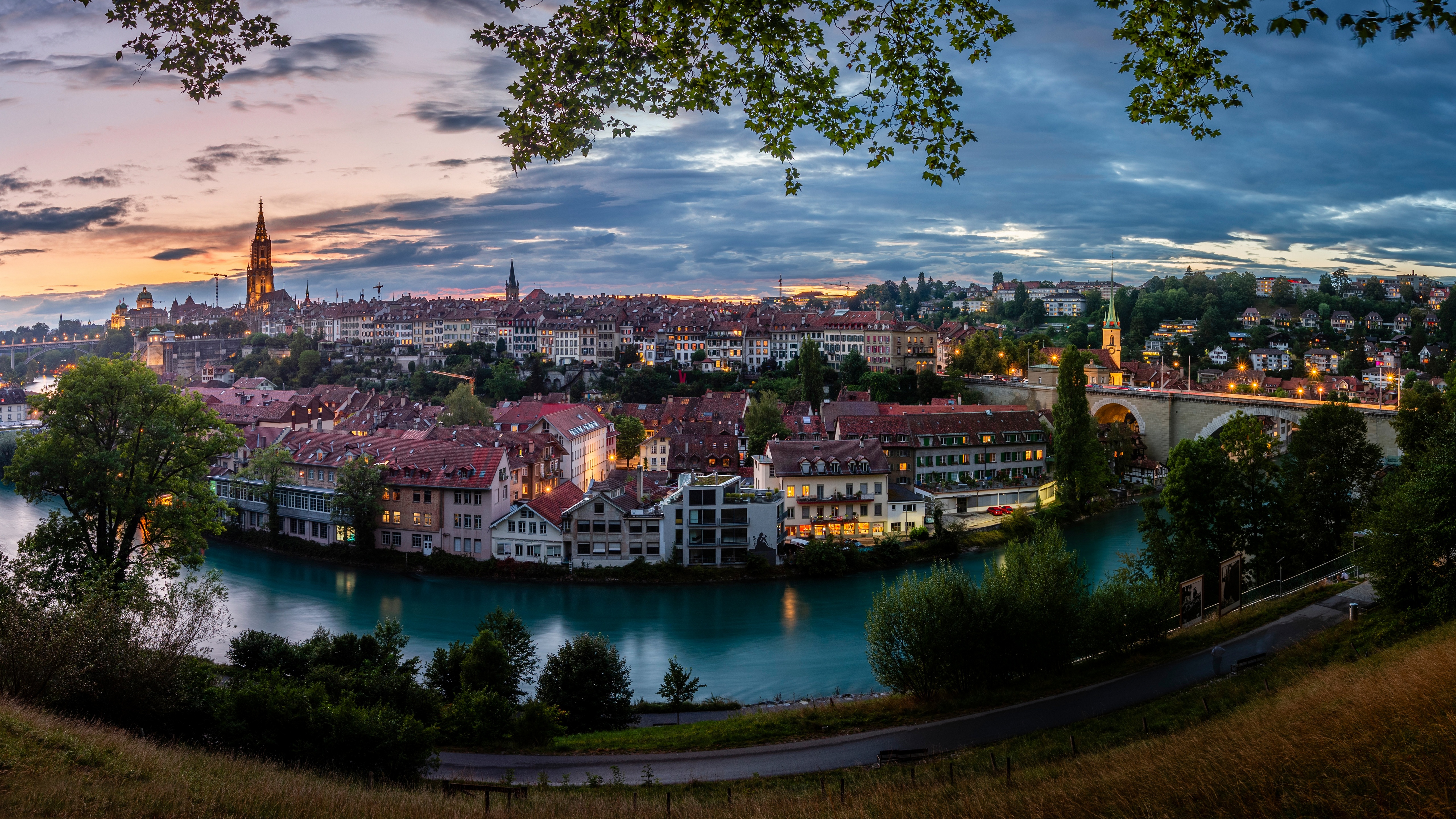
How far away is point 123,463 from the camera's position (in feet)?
31.3

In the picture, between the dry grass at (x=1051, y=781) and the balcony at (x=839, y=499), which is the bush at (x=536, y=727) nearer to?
the dry grass at (x=1051, y=781)

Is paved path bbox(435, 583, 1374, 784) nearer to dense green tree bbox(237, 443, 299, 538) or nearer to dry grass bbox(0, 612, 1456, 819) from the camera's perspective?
dry grass bbox(0, 612, 1456, 819)

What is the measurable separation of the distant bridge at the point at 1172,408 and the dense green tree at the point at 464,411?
18.2 metres

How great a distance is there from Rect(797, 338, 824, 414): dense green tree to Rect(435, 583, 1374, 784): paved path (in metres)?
23.7

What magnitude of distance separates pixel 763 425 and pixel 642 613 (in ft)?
34.3

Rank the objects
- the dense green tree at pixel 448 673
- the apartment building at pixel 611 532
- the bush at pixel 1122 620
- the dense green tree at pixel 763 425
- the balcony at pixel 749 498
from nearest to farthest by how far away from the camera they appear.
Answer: the bush at pixel 1122 620 → the dense green tree at pixel 448 673 → the apartment building at pixel 611 532 → the balcony at pixel 749 498 → the dense green tree at pixel 763 425

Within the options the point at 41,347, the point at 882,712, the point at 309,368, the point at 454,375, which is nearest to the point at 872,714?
the point at 882,712

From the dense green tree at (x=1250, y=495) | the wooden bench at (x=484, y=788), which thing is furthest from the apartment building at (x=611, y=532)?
the wooden bench at (x=484, y=788)

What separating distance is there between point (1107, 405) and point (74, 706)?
33.4m

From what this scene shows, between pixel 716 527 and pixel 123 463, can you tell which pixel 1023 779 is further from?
pixel 716 527

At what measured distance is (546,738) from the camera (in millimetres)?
7984

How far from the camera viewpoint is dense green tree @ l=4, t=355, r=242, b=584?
930 centimetres

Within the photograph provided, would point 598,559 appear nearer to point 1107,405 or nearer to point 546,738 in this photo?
point 546,738

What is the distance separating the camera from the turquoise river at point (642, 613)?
488 inches
